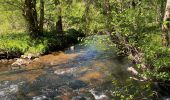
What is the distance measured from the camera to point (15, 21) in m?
30.4

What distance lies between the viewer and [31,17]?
25.8 meters

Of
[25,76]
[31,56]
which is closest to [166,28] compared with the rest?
[25,76]

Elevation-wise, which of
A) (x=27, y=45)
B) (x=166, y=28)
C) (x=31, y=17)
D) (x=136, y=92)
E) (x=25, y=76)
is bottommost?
(x=25, y=76)

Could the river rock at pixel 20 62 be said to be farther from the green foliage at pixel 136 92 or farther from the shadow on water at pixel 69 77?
the green foliage at pixel 136 92

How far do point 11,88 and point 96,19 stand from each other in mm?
5745

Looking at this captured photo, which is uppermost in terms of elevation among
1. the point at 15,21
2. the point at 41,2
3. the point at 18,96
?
the point at 41,2

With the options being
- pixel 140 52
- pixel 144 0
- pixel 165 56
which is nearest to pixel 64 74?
pixel 140 52

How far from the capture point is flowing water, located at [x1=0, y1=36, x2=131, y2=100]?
15086 millimetres

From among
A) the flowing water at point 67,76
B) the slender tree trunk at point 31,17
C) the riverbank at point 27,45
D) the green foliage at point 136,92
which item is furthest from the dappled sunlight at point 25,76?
the slender tree trunk at point 31,17

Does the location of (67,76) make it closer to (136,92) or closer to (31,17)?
(136,92)

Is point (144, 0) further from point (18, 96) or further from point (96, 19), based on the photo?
point (18, 96)

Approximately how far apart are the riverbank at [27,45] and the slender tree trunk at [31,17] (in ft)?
1.75

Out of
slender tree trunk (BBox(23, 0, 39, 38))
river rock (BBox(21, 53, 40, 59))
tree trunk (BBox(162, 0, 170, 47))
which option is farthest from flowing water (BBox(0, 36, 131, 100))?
slender tree trunk (BBox(23, 0, 39, 38))

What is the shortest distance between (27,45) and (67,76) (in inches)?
274
